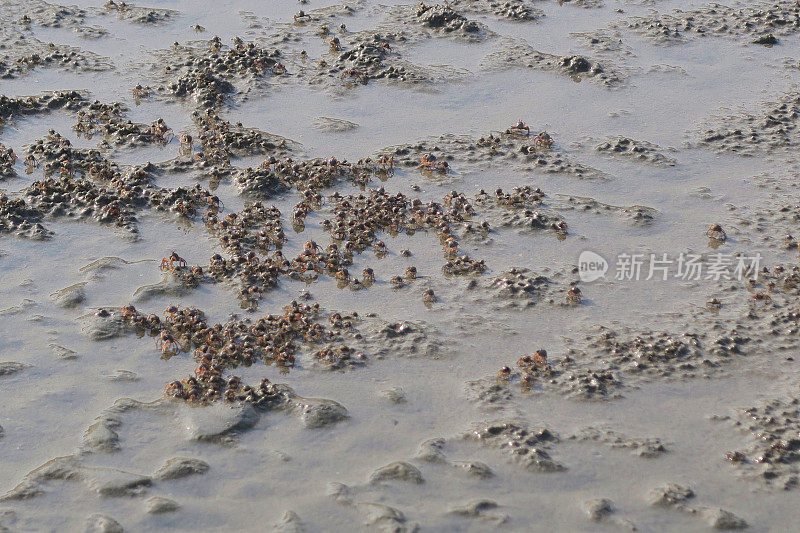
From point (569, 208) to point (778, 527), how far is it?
474 centimetres

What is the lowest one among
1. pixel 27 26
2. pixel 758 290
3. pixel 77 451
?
pixel 77 451

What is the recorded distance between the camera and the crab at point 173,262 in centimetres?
945

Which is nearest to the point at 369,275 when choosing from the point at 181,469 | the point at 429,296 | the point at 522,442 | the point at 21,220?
the point at 429,296

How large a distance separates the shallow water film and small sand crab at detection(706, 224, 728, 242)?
35mm

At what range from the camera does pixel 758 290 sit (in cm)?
918

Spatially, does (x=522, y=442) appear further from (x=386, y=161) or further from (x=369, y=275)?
(x=386, y=161)

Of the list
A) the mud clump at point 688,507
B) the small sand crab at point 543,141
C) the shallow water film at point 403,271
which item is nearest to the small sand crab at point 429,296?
the shallow water film at point 403,271

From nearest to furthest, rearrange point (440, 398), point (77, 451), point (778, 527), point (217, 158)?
point (778, 527), point (77, 451), point (440, 398), point (217, 158)

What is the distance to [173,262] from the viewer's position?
950 cm

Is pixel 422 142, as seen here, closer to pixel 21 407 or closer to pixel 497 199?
pixel 497 199

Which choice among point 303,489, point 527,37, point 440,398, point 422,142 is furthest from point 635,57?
point 303,489

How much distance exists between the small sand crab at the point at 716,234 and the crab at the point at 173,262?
5.69 meters

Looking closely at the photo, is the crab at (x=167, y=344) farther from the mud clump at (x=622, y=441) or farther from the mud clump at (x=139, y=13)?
the mud clump at (x=139, y=13)

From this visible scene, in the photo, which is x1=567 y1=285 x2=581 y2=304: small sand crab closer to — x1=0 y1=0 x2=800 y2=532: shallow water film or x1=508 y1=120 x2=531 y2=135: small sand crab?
x1=0 y1=0 x2=800 y2=532: shallow water film
